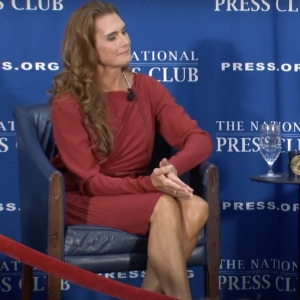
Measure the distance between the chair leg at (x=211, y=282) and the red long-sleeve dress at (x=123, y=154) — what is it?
Answer: 310 millimetres

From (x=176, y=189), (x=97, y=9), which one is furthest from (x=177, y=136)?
(x=97, y=9)

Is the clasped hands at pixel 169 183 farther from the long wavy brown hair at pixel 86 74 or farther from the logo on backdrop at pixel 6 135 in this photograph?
the logo on backdrop at pixel 6 135

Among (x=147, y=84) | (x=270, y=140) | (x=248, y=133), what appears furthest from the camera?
(x=248, y=133)

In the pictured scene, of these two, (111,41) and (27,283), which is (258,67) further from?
(27,283)

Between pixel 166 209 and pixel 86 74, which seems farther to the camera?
pixel 86 74

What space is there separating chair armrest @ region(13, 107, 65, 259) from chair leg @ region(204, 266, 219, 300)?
56cm

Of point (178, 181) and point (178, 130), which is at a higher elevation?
point (178, 130)

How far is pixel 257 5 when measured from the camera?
3.29m

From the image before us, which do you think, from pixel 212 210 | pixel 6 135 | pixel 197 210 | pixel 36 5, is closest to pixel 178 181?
pixel 197 210

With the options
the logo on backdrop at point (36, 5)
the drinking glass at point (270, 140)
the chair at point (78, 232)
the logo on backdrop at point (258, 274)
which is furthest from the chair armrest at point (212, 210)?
the logo on backdrop at point (36, 5)

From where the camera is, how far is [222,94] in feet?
10.9

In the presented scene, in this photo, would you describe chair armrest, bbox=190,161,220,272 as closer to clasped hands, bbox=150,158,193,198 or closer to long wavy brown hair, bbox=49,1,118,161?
clasped hands, bbox=150,158,193,198

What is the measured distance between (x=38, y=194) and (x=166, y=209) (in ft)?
1.56

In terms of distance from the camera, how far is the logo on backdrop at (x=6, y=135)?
10.7 feet
